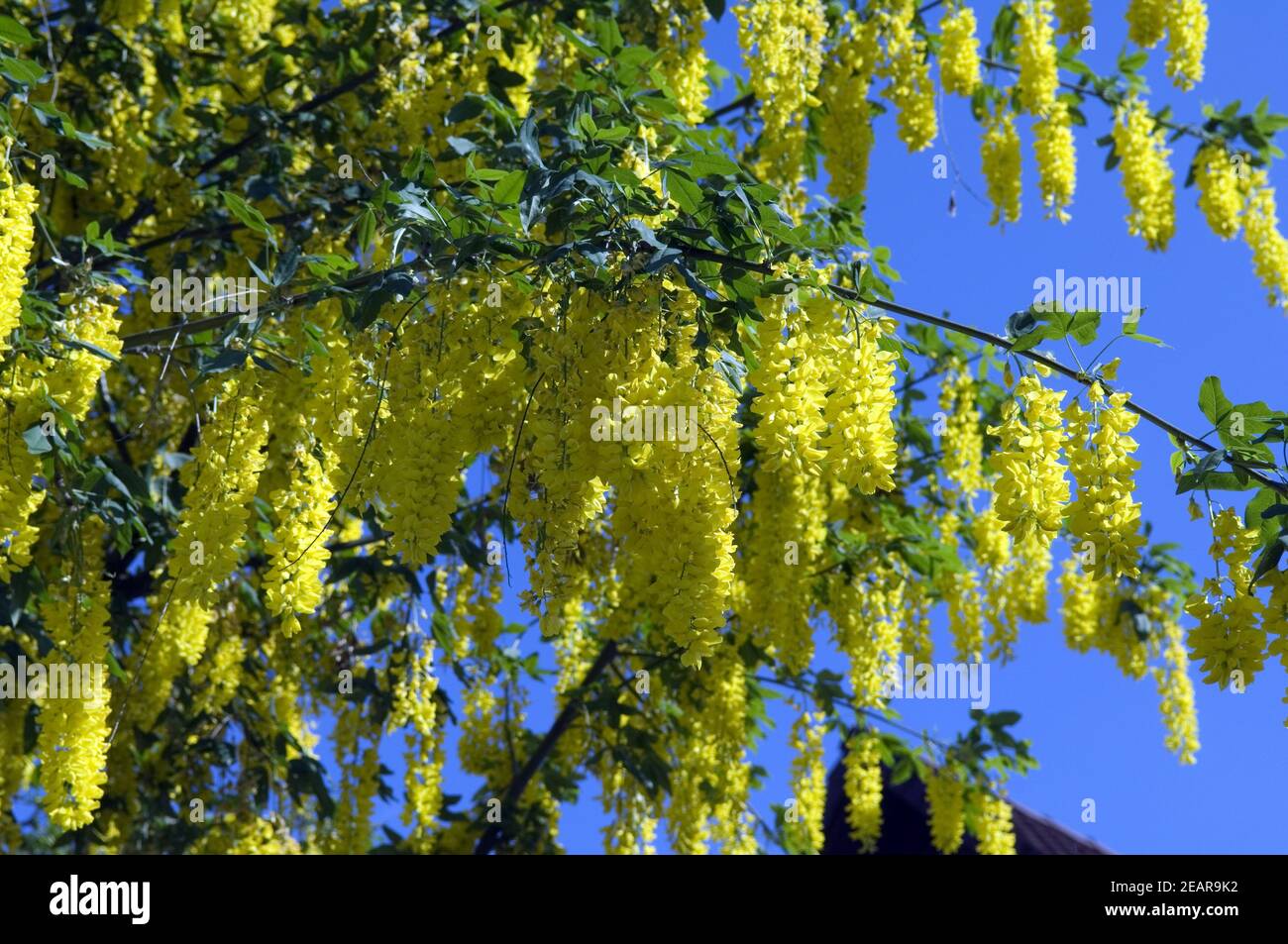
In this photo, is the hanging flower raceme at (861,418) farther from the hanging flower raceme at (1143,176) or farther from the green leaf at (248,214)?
the hanging flower raceme at (1143,176)

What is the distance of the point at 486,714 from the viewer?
718 cm

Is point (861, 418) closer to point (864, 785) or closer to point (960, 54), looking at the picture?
point (960, 54)

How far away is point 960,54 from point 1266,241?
2.02 m

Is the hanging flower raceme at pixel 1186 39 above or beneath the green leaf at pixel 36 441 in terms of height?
above

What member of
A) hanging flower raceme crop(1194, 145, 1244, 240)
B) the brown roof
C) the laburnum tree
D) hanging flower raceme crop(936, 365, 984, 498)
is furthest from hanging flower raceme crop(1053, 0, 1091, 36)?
the brown roof

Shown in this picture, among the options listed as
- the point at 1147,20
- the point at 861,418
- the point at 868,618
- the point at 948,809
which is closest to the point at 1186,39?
the point at 1147,20

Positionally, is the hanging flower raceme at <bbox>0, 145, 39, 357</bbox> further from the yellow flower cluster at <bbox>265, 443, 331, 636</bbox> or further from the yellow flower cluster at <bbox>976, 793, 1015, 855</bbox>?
the yellow flower cluster at <bbox>976, 793, 1015, 855</bbox>

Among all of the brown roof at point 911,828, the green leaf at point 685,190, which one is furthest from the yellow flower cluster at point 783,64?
the brown roof at point 911,828

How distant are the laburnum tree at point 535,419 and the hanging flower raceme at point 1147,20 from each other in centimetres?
2

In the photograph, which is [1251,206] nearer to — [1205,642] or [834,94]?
[834,94]

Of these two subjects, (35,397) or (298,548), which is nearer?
(298,548)

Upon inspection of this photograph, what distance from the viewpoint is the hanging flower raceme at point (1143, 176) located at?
7027 mm

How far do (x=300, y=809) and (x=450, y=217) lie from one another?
13.3 feet

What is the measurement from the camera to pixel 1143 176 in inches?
276
